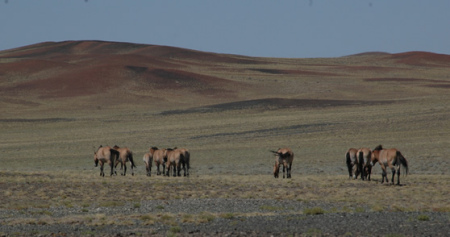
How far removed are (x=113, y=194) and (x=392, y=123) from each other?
3765cm

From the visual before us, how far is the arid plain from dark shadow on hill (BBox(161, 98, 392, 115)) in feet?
0.69

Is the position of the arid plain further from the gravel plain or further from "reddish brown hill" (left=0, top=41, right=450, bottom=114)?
"reddish brown hill" (left=0, top=41, right=450, bottom=114)

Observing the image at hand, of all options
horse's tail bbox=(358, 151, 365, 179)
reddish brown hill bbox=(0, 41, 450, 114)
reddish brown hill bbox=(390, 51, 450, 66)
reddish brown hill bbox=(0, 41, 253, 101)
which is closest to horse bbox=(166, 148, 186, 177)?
horse's tail bbox=(358, 151, 365, 179)

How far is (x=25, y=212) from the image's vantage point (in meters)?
17.4

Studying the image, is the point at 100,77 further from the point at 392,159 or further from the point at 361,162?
the point at 392,159

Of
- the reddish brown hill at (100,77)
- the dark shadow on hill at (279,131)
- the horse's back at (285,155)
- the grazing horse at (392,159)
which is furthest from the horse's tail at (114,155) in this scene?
the reddish brown hill at (100,77)

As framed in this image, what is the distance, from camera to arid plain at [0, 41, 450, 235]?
795 inches

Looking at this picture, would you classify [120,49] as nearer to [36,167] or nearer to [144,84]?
[144,84]

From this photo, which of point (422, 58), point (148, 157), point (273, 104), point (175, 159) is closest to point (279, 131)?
point (273, 104)

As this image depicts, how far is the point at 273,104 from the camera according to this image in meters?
76.3

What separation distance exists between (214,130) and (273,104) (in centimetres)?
1974

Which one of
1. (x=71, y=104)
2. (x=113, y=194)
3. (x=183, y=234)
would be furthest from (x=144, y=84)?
(x=183, y=234)

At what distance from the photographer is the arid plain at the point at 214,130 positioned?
20.2 metres

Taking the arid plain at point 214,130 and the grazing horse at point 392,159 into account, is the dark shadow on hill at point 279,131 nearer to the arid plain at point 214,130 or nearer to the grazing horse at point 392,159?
the arid plain at point 214,130
